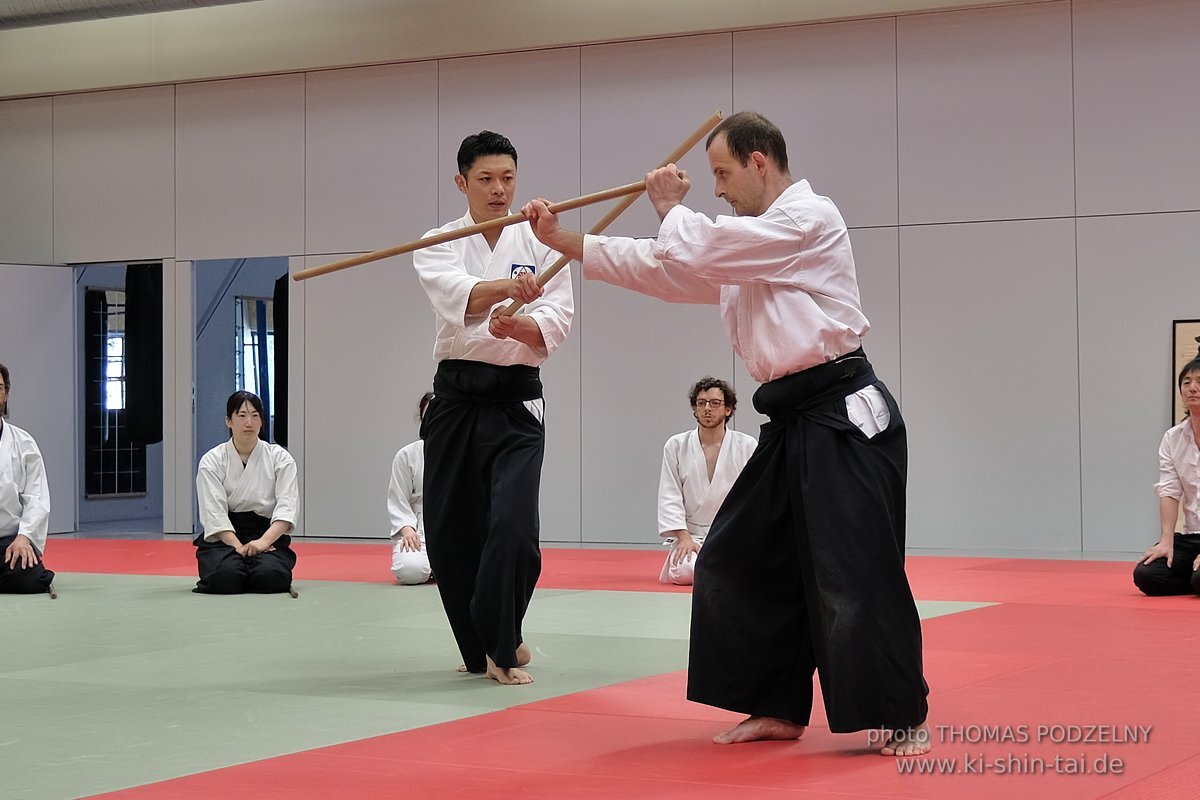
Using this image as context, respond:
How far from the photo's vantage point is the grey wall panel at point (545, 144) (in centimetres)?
1038

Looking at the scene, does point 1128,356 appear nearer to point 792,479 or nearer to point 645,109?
point 645,109

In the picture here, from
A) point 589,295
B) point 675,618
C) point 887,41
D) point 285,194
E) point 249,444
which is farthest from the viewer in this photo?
point 285,194

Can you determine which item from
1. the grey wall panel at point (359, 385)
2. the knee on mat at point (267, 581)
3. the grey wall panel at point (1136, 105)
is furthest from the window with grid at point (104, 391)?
the grey wall panel at point (1136, 105)

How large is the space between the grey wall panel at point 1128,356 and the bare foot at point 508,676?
603cm

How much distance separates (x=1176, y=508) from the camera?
21.4 feet

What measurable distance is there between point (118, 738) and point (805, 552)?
1.68 meters

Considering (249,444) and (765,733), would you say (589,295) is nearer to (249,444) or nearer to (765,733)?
(249,444)

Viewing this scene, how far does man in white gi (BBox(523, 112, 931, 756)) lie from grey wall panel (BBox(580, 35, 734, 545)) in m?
6.74

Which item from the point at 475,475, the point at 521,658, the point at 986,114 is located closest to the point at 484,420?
the point at 475,475

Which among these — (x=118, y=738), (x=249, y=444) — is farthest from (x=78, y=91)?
(x=118, y=738)

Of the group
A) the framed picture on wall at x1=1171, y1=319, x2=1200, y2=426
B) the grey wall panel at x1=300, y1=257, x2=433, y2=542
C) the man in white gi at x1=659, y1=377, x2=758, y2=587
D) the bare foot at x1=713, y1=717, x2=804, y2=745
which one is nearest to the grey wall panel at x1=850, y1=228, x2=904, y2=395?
the framed picture on wall at x1=1171, y1=319, x2=1200, y2=426

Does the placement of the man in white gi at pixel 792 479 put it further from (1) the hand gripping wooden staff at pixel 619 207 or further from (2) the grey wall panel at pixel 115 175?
(2) the grey wall panel at pixel 115 175

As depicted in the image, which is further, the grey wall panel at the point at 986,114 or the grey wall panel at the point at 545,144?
the grey wall panel at the point at 545,144

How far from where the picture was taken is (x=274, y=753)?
10.0ft
